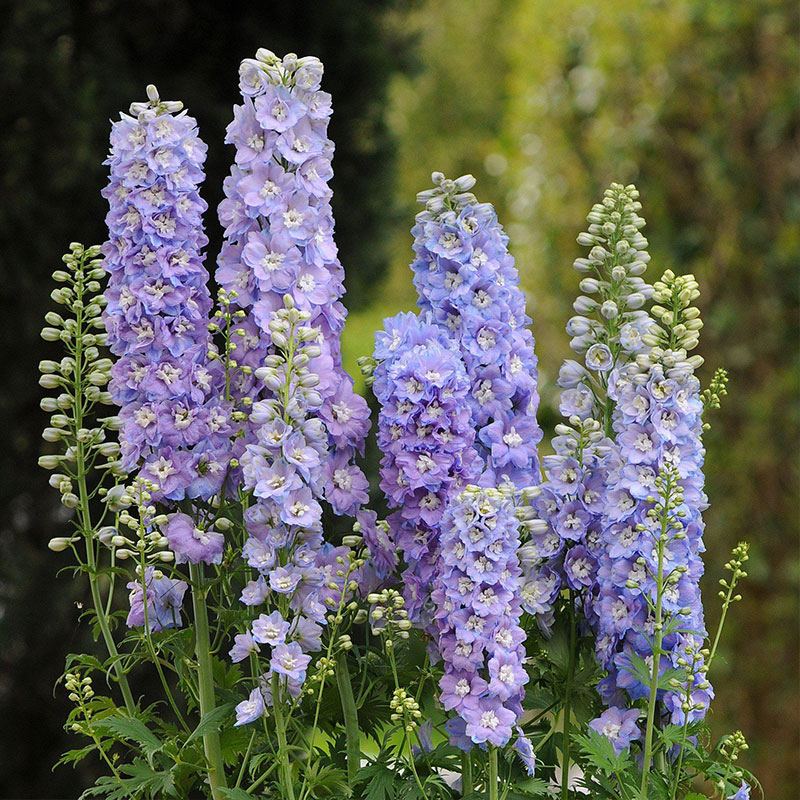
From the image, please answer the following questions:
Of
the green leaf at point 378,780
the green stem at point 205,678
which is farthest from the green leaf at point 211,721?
the green leaf at point 378,780

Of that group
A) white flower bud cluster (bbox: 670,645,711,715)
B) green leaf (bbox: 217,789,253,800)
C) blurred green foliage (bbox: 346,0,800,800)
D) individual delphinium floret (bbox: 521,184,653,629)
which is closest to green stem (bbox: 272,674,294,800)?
green leaf (bbox: 217,789,253,800)

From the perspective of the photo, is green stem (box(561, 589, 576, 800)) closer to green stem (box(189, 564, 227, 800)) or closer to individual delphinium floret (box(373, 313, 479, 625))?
individual delphinium floret (box(373, 313, 479, 625))

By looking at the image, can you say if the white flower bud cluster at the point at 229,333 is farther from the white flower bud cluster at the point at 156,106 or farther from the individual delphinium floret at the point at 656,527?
the individual delphinium floret at the point at 656,527

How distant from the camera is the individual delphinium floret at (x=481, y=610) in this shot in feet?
3.64

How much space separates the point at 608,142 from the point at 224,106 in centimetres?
126

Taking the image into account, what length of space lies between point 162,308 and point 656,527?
620 millimetres

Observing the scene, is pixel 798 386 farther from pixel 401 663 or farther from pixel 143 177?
pixel 143 177

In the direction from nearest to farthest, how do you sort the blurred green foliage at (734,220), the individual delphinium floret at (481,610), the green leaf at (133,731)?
the individual delphinium floret at (481,610) < the green leaf at (133,731) < the blurred green foliage at (734,220)

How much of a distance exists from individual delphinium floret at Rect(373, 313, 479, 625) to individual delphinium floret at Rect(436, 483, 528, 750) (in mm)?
47

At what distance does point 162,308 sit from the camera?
1242mm

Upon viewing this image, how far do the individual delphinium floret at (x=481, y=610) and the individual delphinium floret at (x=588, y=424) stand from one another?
3.4 inches

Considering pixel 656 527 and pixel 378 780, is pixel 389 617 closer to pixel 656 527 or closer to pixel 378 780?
pixel 378 780

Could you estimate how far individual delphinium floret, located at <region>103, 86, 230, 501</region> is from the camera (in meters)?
1.23

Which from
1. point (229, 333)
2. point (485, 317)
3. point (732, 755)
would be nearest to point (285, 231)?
point (229, 333)
